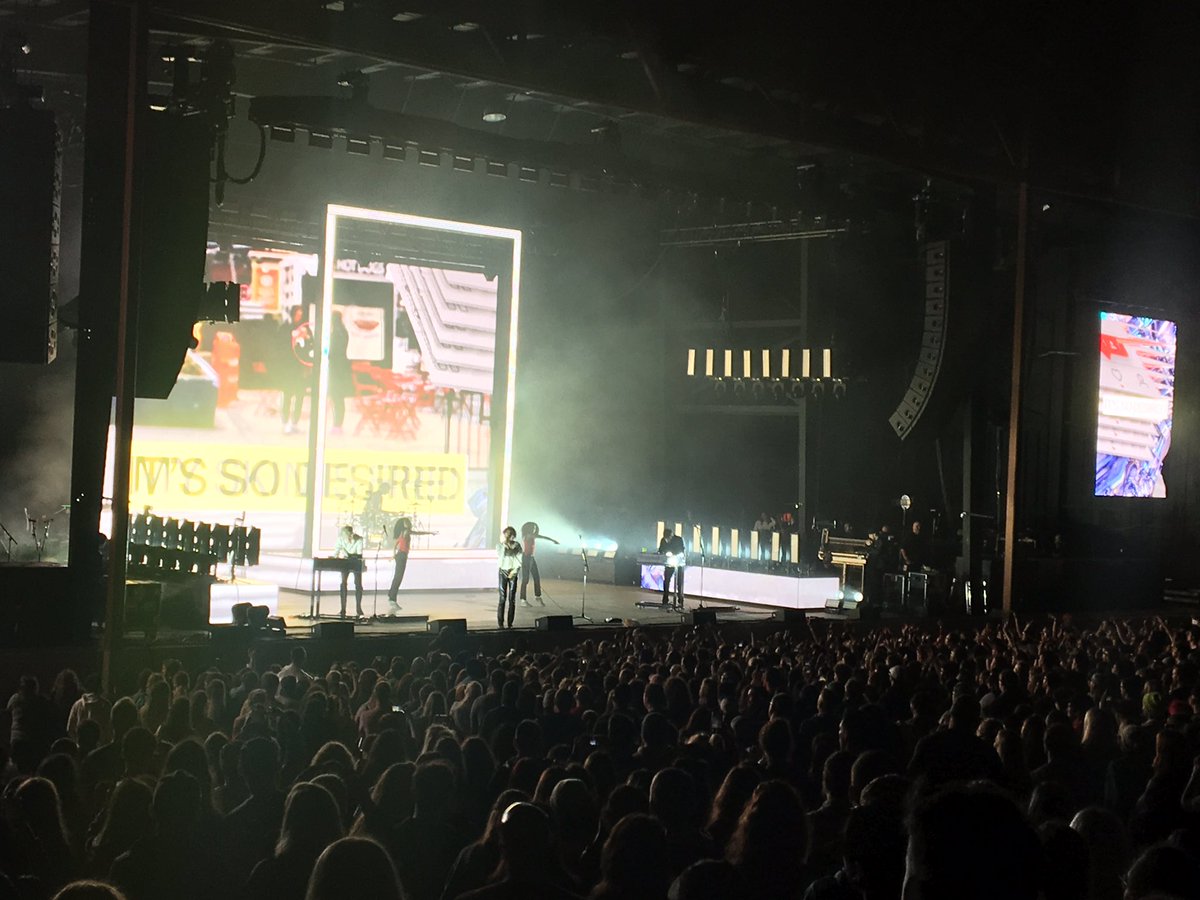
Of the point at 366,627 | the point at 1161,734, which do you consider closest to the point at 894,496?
the point at 366,627

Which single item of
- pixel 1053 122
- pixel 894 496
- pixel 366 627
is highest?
pixel 1053 122

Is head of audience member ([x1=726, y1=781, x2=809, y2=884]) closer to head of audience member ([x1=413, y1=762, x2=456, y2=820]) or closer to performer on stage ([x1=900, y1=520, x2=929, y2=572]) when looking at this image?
head of audience member ([x1=413, y1=762, x2=456, y2=820])

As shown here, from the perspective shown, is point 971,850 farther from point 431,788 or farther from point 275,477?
point 275,477

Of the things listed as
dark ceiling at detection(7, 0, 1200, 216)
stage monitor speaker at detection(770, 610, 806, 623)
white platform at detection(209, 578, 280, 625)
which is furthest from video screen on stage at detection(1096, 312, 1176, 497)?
white platform at detection(209, 578, 280, 625)

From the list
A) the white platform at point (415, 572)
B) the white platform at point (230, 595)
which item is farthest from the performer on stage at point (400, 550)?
the white platform at point (230, 595)

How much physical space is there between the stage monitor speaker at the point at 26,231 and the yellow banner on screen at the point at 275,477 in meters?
8.91

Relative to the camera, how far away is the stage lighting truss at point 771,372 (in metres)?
21.9

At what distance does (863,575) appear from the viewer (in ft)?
65.0

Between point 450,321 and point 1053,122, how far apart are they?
1017cm

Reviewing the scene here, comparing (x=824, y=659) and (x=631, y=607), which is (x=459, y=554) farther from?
(x=824, y=659)

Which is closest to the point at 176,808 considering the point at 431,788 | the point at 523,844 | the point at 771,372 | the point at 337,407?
the point at 431,788

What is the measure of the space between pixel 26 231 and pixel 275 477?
33.7 feet

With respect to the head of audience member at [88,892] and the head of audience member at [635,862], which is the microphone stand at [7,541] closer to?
the head of audience member at [635,862]

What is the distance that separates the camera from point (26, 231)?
1133cm
